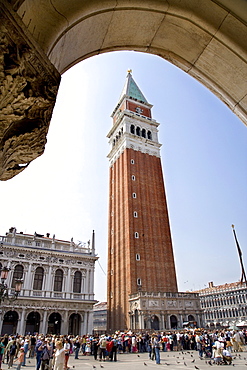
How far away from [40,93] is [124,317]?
33934 millimetres

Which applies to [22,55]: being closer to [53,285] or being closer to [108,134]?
[53,285]

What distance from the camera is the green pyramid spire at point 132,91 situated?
51484 mm

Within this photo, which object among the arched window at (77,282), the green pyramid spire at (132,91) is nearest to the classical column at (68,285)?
the arched window at (77,282)

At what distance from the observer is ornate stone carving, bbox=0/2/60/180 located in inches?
57.9

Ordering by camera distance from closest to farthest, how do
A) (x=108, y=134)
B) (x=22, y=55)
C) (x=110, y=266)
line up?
(x=22, y=55) → (x=110, y=266) → (x=108, y=134)

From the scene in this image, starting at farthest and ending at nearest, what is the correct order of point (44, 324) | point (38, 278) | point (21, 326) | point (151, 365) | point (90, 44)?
point (38, 278)
point (44, 324)
point (21, 326)
point (151, 365)
point (90, 44)

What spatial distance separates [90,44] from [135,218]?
3495cm

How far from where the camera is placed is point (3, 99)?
157cm

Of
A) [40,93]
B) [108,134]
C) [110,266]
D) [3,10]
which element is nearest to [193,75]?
[40,93]

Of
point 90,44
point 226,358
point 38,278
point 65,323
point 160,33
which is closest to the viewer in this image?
point 90,44

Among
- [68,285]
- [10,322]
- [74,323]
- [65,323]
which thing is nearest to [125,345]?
[65,323]

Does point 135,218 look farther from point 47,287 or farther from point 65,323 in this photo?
point 65,323

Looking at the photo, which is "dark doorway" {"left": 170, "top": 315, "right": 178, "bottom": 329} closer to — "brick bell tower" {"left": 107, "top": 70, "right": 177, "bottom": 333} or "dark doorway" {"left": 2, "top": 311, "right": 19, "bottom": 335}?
"brick bell tower" {"left": 107, "top": 70, "right": 177, "bottom": 333}

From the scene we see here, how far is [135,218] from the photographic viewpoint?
121ft
